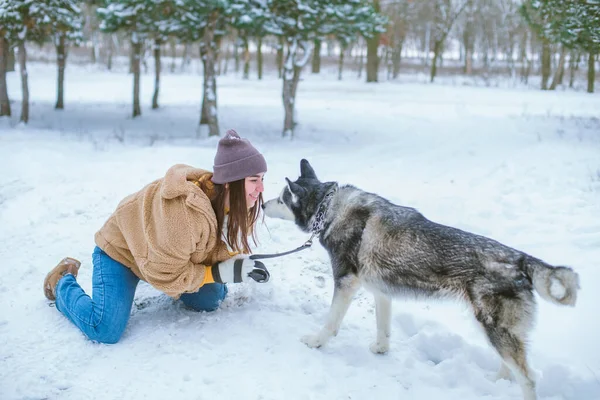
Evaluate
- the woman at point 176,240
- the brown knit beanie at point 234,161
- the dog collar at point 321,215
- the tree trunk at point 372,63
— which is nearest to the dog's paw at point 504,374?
the dog collar at point 321,215

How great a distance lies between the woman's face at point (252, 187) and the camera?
347cm

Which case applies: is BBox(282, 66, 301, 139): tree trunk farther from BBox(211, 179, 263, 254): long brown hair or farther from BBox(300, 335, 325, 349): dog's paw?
BBox(300, 335, 325, 349): dog's paw

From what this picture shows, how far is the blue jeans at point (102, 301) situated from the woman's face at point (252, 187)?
3.65 feet

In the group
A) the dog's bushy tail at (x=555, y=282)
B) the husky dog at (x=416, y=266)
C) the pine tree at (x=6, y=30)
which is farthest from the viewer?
the pine tree at (x=6, y=30)

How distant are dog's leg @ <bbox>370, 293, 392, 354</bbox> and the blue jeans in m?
1.93

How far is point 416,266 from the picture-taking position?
3062 mm

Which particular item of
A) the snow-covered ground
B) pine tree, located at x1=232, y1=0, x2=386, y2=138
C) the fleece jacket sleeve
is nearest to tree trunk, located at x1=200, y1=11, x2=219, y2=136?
the snow-covered ground

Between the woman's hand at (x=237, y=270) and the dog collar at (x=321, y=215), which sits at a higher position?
the dog collar at (x=321, y=215)

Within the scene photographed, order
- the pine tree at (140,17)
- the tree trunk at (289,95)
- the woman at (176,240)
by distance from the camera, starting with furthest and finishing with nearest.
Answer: the tree trunk at (289,95), the pine tree at (140,17), the woman at (176,240)

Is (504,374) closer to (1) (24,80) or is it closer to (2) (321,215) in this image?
(2) (321,215)

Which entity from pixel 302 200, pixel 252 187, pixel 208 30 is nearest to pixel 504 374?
pixel 302 200

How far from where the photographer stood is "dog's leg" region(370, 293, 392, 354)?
3580 millimetres

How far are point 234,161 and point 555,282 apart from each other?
220 centimetres

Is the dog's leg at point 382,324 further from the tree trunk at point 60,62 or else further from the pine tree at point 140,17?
the tree trunk at point 60,62
